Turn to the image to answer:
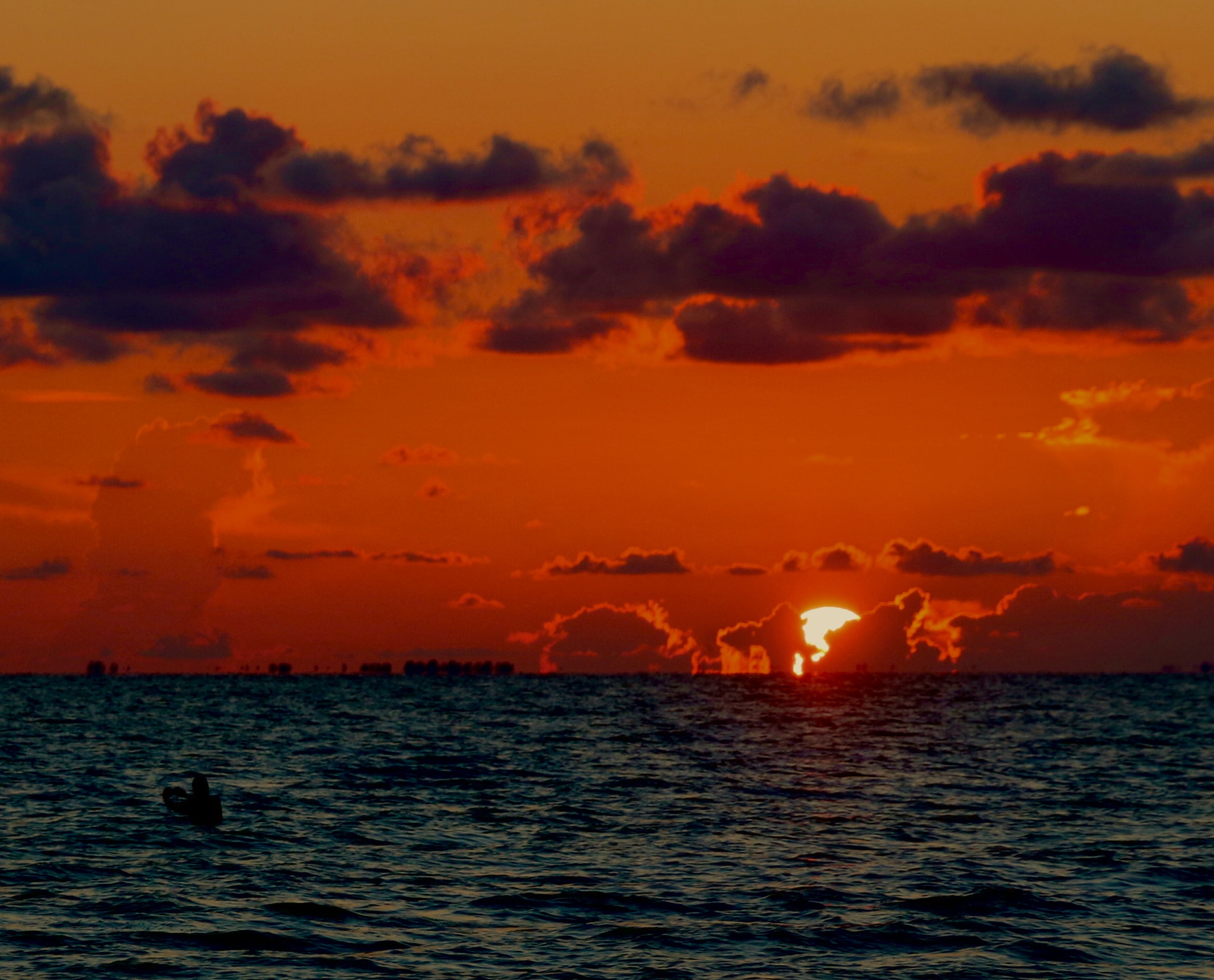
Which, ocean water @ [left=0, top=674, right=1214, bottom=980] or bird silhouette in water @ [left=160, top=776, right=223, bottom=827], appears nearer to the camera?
ocean water @ [left=0, top=674, right=1214, bottom=980]

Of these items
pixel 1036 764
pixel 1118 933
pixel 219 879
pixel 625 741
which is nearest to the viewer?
pixel 1118 933

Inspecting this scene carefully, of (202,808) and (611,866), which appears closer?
(611,866)

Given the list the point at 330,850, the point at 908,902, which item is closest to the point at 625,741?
the point at 330,850

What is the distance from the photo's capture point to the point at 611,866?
4609 cm

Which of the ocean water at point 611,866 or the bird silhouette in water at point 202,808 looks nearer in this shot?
the ocean water at point 611,866

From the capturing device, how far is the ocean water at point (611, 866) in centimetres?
3447

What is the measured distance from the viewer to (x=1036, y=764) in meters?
86.8

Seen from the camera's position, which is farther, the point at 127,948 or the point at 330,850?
the point at 330,850

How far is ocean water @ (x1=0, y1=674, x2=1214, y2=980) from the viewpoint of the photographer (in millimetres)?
34469

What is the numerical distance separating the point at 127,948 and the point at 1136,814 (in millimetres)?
40421

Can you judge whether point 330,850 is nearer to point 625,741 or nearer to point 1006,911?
point 1006,911

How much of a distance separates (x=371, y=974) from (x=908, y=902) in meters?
14.8

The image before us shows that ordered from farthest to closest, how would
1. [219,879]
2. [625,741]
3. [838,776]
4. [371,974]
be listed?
[625,741] < [838,776] < [219,879] < [371,974]

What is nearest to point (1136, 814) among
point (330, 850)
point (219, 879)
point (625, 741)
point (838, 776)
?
point (838, 776)
